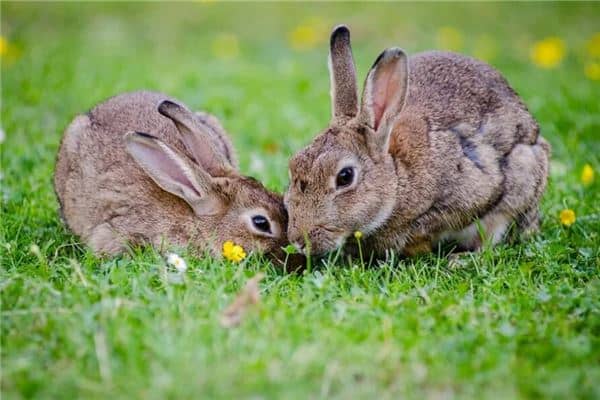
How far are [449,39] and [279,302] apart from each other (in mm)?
7974

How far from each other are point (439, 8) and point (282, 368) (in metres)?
11.2

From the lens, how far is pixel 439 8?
14203mm

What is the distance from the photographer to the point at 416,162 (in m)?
5.95

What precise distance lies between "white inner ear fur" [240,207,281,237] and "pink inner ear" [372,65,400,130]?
3.02 feet

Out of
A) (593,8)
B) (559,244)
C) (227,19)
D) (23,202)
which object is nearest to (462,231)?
(559,244)

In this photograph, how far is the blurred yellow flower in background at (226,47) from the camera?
11555 mm

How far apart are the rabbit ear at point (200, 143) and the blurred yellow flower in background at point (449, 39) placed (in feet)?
19.3

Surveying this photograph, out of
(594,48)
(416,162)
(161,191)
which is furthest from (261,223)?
(594,48)

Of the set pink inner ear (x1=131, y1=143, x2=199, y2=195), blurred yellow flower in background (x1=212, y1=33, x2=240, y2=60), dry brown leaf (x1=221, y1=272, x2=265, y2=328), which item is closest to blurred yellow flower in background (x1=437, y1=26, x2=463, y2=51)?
blurred yellow flower in background (x1=212, y1=33, x2=240, y2=60)

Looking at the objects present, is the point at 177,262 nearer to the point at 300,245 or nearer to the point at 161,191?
the point at 300,245

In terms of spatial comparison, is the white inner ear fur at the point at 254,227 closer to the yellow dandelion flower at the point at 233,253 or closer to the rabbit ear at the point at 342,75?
the yellow dandelion flower at the point at 233,253

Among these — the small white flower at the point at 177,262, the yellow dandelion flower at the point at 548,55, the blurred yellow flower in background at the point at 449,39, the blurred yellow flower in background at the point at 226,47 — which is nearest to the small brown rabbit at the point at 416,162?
the small white flower at the point at 177,262

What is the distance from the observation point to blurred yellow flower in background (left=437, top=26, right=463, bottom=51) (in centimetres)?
1171

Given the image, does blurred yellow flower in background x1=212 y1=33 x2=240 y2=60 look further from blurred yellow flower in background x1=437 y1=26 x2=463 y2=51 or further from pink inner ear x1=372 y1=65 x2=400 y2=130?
pink inner ear x1=372 y1=65 x2=400 y2=130
